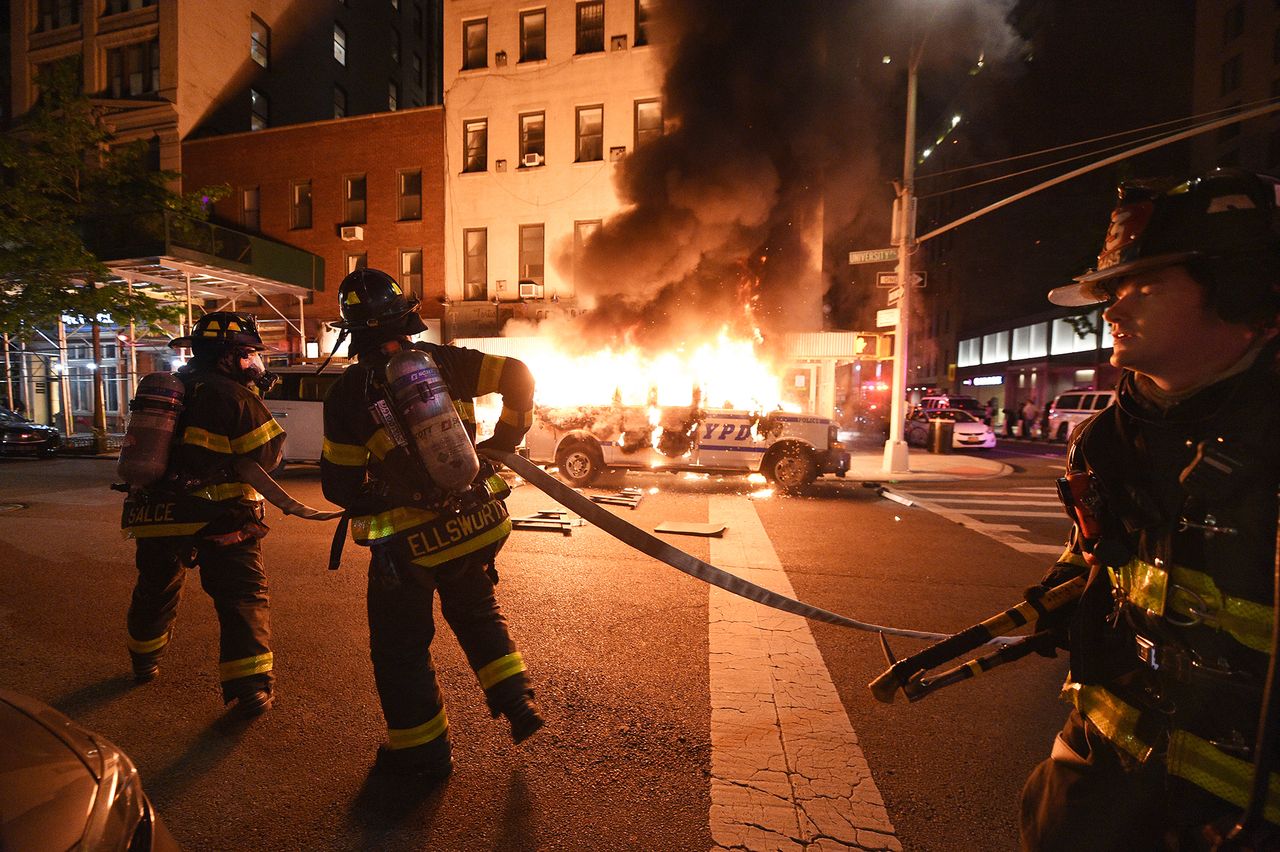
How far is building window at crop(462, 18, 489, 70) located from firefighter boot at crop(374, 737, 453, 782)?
21.8 metres

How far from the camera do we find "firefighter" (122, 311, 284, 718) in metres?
2.96

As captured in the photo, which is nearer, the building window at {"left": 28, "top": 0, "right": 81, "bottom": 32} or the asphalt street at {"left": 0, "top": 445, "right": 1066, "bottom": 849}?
the asphalt street at {"left": 0, "top": 445, "right": 1066, "bottom": 849}

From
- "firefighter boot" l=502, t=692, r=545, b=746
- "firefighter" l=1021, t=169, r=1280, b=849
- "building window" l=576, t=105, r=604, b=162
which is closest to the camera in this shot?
"firefighter" l=1021, t=169, r=1280, b=849

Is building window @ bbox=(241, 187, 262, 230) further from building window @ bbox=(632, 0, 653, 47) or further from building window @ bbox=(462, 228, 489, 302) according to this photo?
building window @ bbox=(632, 0, 653, 47)

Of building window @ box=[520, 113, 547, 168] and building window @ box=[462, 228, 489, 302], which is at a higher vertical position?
building window @ box=[520, 113, 547, 168]

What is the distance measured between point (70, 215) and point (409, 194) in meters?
9.06

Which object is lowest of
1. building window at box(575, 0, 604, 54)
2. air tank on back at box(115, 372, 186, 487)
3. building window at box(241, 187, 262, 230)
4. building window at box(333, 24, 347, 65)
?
air tank on back at box(115, 372, 186, 487)

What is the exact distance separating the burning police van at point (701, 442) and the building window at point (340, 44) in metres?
23.1

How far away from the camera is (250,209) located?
21078mm

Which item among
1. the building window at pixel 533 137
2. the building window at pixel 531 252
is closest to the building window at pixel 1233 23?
the building window at pixel 533 137

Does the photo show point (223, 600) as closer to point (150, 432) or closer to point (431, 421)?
point (150, 432)

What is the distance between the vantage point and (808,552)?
6.19 m

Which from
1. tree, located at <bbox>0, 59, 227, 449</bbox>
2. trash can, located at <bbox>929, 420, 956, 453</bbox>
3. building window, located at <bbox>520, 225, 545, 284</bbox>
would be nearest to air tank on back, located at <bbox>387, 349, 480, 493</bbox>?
tree, located at <bbox>0, 59, 227, 449</bbox>

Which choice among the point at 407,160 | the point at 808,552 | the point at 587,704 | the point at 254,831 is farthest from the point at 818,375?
the point at 254,831
